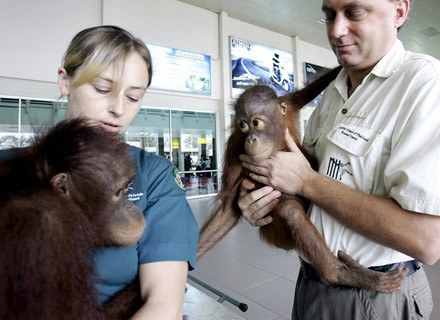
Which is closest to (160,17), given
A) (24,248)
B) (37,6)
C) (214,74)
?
(214,74)

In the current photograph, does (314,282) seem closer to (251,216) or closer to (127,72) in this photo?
(251,216)

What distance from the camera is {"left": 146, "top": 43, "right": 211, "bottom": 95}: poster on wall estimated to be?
28.2ft

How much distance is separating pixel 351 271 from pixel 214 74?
29.7 ft

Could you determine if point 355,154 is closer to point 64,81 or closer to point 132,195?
point 132,195

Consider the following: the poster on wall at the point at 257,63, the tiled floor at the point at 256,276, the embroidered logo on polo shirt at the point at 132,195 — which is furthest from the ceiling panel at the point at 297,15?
the embroidered logo on polo shirt at the point at 132,195

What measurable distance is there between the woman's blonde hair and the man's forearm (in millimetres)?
919

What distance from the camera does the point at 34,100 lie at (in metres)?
7.13

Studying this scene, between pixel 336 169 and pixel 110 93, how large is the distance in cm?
95

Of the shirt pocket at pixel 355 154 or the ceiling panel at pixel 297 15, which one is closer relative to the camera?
the shirt pocket at pixel 355 154

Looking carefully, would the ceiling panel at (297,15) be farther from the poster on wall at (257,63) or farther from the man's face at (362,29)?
the man's face at (362,29)

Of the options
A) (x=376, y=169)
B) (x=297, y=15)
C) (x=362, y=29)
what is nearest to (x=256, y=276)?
(x=376, y=169)

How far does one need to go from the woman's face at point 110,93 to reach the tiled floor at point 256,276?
1521 mm

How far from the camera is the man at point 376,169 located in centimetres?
101

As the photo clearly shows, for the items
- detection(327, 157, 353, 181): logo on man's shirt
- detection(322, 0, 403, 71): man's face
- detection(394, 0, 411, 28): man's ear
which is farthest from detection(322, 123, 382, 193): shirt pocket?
detection(394, 0, 411, 28): man's ear
